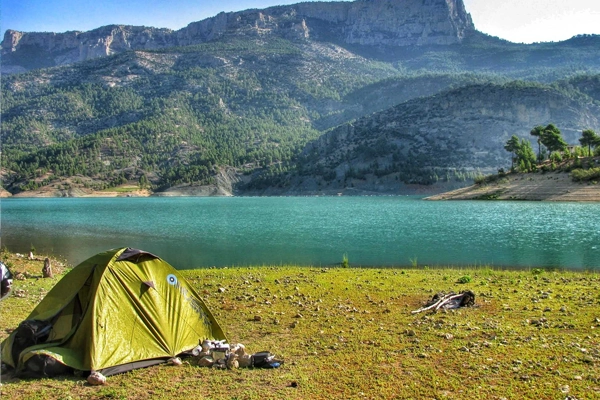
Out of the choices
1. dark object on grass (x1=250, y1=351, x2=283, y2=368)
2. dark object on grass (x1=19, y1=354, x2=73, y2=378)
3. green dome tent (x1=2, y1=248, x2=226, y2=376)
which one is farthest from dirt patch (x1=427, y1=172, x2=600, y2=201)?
dark object on grass (x1=19, y1=354, x2=73, y2=378)

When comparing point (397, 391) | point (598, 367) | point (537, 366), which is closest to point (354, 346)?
point (397, 391)

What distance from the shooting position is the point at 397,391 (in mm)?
7734

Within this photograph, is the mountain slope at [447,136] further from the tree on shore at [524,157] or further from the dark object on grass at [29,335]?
the dark object on grass at [29,335]

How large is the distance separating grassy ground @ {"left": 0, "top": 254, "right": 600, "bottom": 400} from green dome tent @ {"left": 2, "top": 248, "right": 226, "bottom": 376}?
461 millimetres

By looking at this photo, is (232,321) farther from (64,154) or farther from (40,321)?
(64,154)

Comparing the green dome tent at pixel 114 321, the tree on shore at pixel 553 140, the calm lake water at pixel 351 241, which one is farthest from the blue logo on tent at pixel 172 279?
the tree on shore at pixel 553 140

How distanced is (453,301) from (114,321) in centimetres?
928

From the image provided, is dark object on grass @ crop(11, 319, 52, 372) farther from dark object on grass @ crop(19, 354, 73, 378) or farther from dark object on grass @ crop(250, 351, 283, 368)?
dark object on grass @ crop(250, 351, 283, 368)

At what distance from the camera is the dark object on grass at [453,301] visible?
13.2 m

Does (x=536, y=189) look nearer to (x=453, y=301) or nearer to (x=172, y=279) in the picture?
(x=453, y=301)

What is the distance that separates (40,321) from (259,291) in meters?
7.82

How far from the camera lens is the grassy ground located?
782 cm

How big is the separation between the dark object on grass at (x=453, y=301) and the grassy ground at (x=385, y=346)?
438mm

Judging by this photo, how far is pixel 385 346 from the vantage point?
10.1 meters
